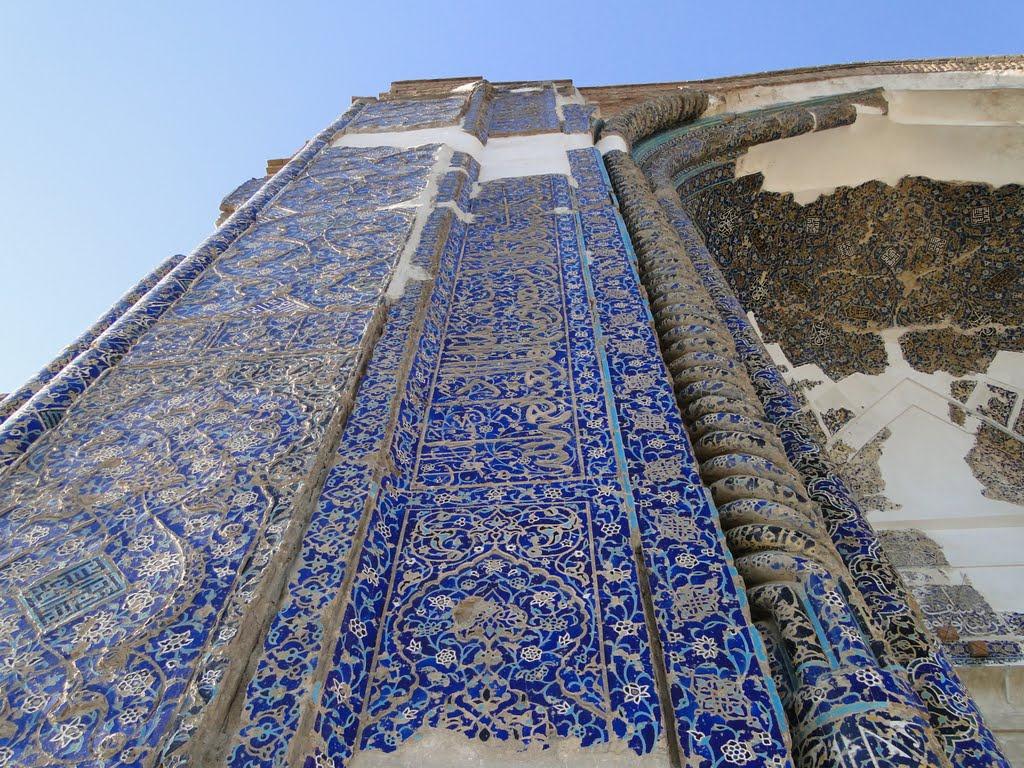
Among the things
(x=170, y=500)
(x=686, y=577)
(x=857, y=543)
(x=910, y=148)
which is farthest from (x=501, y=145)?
(x=686, y=577)

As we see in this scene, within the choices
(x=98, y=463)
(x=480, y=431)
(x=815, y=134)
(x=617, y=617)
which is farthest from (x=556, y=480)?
(x=815, y=134)

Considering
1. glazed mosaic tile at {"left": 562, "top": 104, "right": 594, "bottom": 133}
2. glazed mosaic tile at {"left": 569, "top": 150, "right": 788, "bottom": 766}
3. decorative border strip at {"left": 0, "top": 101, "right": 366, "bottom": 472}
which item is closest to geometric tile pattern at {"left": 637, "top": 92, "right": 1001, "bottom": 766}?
glazed mosaic tile at {"left": 569, "top": 150, "right": 788, "bottom": 766}

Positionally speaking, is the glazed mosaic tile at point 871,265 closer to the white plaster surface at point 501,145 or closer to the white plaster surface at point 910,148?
the white plaster surface at point 910,148

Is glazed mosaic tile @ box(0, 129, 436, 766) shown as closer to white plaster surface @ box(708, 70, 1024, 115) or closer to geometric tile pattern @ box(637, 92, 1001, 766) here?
geometric tile pattern @ box(637, 92, 1001, 766)

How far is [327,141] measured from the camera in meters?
4.38

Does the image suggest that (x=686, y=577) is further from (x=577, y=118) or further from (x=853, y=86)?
(x=853, y=86)

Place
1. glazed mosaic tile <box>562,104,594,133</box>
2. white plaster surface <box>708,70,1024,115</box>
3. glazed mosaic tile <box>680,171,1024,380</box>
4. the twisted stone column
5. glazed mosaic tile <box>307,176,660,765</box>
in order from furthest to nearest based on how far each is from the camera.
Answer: white plaster surface <box>708,70,1024,115</box> → glazed mosaic tile <box>680,171,1024,380</box> → glazed mosaic tile <box>562,104,594,133</box> → glazed mosaic tile <box>307,176,660,765</box> → the twisted stone column

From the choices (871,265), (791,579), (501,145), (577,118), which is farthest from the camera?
(871,265)

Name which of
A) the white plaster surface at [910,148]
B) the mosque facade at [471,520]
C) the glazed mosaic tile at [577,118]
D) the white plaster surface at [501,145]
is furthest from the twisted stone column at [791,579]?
the white plaster surface at [910,148]

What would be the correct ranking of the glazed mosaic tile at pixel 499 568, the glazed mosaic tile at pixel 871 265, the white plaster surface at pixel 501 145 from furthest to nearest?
the glazed mosaic tile at pixel 871 265, the white plaster surface at pixel 501 145, the glazed mosaic tile at pixel 499 568

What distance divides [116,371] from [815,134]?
13.4ft

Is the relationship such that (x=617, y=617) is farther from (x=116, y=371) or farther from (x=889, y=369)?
(x=889, y=369)

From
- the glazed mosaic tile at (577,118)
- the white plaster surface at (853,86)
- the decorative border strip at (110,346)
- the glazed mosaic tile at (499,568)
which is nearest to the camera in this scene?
the glazed mosaic tile at (499,568)

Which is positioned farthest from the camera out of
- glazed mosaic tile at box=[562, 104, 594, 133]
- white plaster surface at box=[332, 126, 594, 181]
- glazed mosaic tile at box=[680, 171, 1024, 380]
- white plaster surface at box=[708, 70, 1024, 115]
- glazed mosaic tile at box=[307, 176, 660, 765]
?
white plaster surface at box=[708, 70, 1024, 115]
